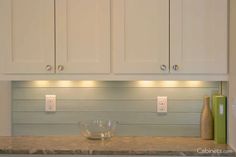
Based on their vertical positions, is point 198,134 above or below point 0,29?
below

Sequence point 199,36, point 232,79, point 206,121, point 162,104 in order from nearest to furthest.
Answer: point 232,79 → point 199,36 → point 206,121 → point 162,104

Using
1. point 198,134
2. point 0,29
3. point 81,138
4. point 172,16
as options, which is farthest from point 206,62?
point 0,29

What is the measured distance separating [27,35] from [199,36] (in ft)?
3.88

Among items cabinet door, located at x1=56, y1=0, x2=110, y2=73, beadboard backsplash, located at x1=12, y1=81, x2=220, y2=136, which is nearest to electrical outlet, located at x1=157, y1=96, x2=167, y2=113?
beadboard backsplash, located at x1=12, y1=81, x2=220, y2=136

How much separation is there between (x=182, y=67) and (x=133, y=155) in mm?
675

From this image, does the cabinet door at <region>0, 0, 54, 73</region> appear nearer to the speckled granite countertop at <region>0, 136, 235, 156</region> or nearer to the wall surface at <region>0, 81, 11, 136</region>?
the wall surface at <region>0, 81, 11, 136</region>

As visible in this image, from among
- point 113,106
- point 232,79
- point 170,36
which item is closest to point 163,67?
point 170,36

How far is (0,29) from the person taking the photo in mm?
2523

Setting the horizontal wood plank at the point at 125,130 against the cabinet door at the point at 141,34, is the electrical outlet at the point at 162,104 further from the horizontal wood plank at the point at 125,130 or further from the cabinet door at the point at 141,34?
the cabinet door at the point at 141,34

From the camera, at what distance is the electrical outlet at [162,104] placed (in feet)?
9.02

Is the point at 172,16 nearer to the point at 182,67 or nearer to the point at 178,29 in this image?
the point at 178,29

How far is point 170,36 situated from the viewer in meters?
2.44

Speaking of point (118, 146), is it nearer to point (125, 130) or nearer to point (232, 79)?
point (125, 130)

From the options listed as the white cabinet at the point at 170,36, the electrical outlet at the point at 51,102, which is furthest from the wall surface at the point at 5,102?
the white cabinet at the point at 170,36
